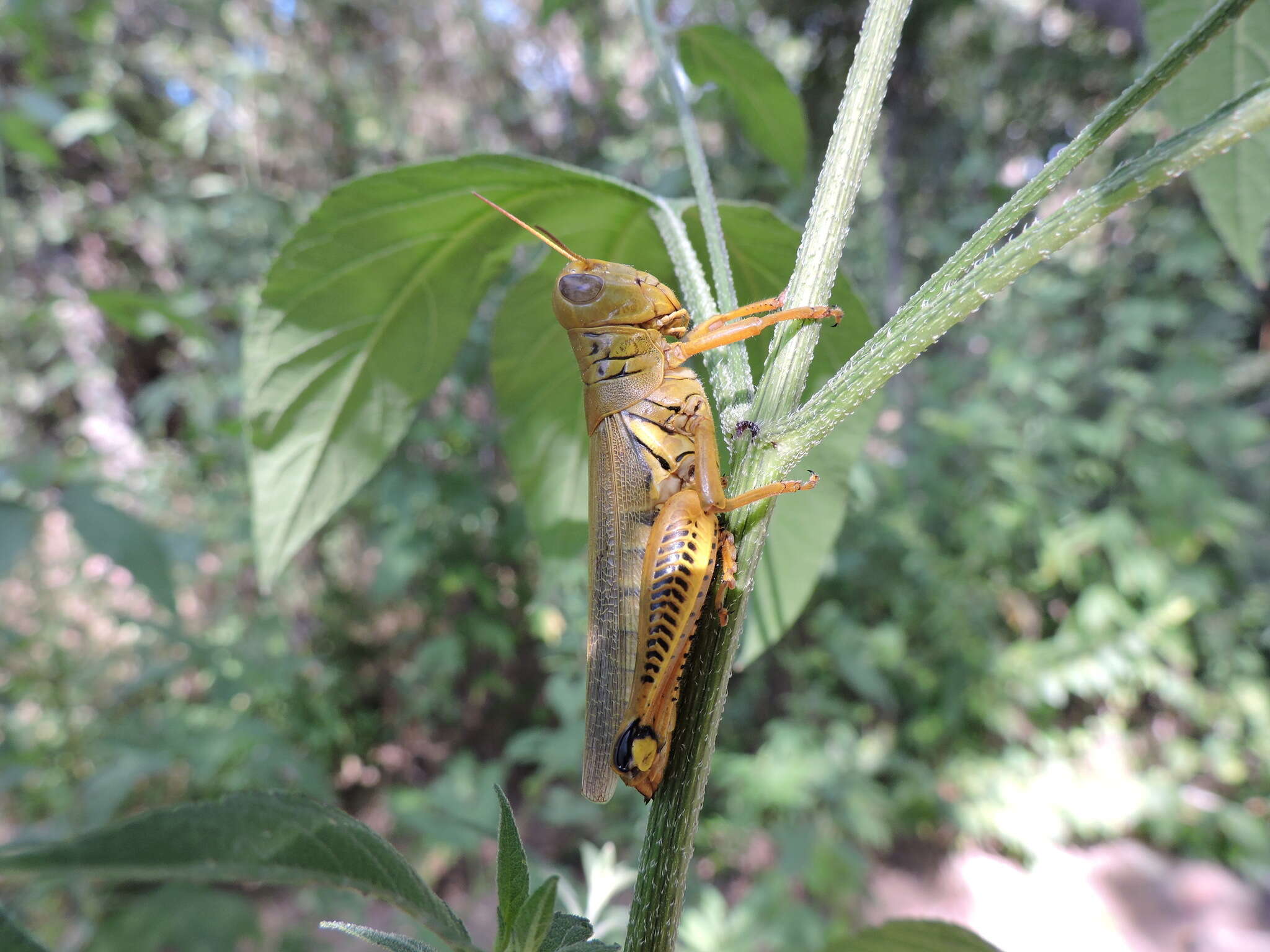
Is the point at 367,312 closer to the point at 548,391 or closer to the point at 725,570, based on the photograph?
the point at 548,391

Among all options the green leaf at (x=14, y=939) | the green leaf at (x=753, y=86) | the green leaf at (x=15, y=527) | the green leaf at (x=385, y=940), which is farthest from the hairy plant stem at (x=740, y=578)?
the green leaf at (x=15, y=527)

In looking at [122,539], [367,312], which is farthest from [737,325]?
[122,539]

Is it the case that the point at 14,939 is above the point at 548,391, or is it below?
below

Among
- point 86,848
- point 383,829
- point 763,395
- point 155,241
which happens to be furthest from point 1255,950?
point 155,241

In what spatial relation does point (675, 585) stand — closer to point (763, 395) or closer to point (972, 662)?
point (763, 395)

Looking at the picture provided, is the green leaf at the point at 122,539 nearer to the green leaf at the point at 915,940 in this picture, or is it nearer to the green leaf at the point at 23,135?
the green leaf at the point at 23,135

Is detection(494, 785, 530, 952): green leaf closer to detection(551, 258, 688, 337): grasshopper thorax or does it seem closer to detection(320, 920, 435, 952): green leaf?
detection(320, 920, 435, 952): green leaf

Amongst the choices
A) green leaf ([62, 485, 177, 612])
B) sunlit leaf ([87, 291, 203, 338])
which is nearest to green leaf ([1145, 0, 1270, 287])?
sunlit leaf ([87, 291, 203, 338])

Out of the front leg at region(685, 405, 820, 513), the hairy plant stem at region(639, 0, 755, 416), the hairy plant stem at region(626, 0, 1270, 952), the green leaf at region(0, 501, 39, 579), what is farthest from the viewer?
the green leaf at region(0, 501, 39, 579)

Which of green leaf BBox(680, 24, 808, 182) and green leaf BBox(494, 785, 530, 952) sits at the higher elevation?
green leaf BBox(680, 24, 808, 182)
